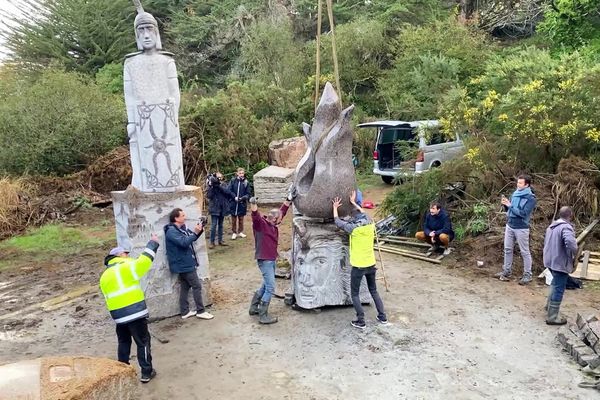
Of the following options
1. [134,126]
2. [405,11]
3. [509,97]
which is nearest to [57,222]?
[134,126]

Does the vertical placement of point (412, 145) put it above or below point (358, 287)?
above

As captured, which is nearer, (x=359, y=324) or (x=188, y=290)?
(x=359, y=324)

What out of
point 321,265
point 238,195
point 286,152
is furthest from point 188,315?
point 286,152

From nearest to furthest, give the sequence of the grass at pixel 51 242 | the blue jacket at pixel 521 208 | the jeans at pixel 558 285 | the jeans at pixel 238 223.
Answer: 1. the jeans at pixel 558 285
2. the blue jacket at pixel 521 208
3. the grass at pixel 51 242
4. the jeans at pixel 238 223

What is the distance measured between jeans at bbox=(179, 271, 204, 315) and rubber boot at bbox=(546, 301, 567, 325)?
448 cm

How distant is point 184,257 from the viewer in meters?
7.00

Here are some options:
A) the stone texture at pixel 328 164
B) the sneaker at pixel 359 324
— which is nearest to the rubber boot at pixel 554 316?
the sneaker at pixel 359 324

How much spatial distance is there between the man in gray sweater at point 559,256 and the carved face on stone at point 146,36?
5.72 meters

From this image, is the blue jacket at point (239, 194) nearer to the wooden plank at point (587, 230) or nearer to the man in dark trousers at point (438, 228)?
the man in dark trousers at point (438, 228)

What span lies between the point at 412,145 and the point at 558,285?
761cm

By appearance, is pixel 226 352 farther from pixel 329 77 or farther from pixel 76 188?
pixel 329 77

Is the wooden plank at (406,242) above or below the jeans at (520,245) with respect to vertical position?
below

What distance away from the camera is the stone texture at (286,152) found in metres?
15.5

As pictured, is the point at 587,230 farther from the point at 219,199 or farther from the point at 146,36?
the point at 146,36
